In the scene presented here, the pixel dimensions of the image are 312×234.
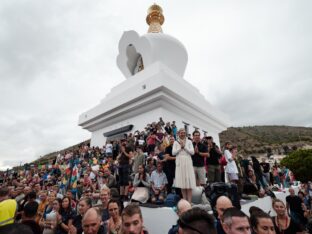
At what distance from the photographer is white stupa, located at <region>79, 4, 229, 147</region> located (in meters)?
12.4

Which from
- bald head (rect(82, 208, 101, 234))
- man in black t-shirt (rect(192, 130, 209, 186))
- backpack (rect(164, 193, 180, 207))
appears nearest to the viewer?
bald head (rect(82, 208, 101, 234))

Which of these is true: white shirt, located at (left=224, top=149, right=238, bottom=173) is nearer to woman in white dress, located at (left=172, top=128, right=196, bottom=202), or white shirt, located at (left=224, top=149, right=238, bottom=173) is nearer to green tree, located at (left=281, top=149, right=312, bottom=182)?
woman in white dress, located at (left=172, top=128, right=196, bottom=202)

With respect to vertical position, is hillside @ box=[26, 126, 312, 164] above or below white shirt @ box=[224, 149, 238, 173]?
above

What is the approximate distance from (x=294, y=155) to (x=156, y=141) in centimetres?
2404

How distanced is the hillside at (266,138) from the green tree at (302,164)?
17762 mm

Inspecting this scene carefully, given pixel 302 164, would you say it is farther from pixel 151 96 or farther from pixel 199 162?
pixel 199 162

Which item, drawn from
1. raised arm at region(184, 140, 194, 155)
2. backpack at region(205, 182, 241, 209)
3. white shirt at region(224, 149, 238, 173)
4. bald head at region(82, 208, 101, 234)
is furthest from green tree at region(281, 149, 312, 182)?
bald head at region(82, 208, 101, 234)

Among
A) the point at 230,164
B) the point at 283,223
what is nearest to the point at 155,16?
the point at 230,164

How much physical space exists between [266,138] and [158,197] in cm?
6673

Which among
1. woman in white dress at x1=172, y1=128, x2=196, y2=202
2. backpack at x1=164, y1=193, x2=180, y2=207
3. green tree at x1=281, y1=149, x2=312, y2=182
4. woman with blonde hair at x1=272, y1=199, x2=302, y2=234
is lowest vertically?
woman with blonde hair at x1=272, y1=199, x2=302, y2=234

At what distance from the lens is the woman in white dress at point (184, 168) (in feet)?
14.9

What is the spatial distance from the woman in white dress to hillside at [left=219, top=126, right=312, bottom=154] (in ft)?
140

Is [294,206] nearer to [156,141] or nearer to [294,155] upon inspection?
[156,141]

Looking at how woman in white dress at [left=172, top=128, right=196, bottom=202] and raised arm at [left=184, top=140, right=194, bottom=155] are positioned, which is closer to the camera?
woman in white dress at [left=172, top=128, right=196, bottom=202]
